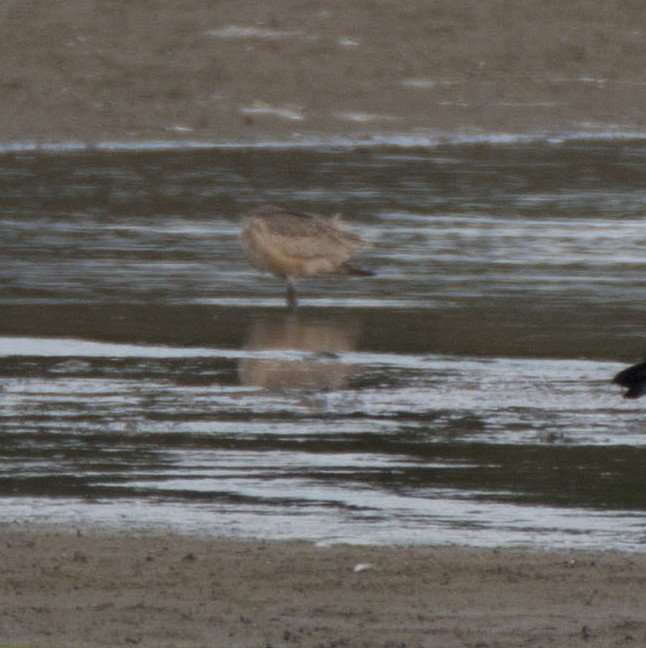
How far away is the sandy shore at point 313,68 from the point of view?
25.9 metres

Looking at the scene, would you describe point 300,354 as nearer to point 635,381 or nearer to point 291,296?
point 291,296

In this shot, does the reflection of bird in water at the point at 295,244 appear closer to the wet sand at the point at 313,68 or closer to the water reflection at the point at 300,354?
the water reflection at the point at 300,354

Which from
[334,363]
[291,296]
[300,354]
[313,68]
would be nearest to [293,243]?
[291,296]

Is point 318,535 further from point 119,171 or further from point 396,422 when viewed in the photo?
point 119,171

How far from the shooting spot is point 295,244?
45.6 feet

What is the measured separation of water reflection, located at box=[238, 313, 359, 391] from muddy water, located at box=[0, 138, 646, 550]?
32 mm

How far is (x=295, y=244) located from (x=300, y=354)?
1585mm

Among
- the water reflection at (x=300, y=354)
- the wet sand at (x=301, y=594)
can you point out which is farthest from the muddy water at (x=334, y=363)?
the wet sand at (x=301, y=594)

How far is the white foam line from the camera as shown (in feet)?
78.8

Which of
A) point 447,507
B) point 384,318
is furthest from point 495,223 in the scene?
point 447,507

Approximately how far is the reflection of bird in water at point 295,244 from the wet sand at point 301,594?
225 inches

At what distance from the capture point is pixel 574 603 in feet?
24.0

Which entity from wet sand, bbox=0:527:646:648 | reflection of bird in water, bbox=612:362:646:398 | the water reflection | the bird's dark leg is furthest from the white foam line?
wet sand, bbox=0:527:646:648

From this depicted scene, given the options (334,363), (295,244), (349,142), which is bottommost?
(349,142)
